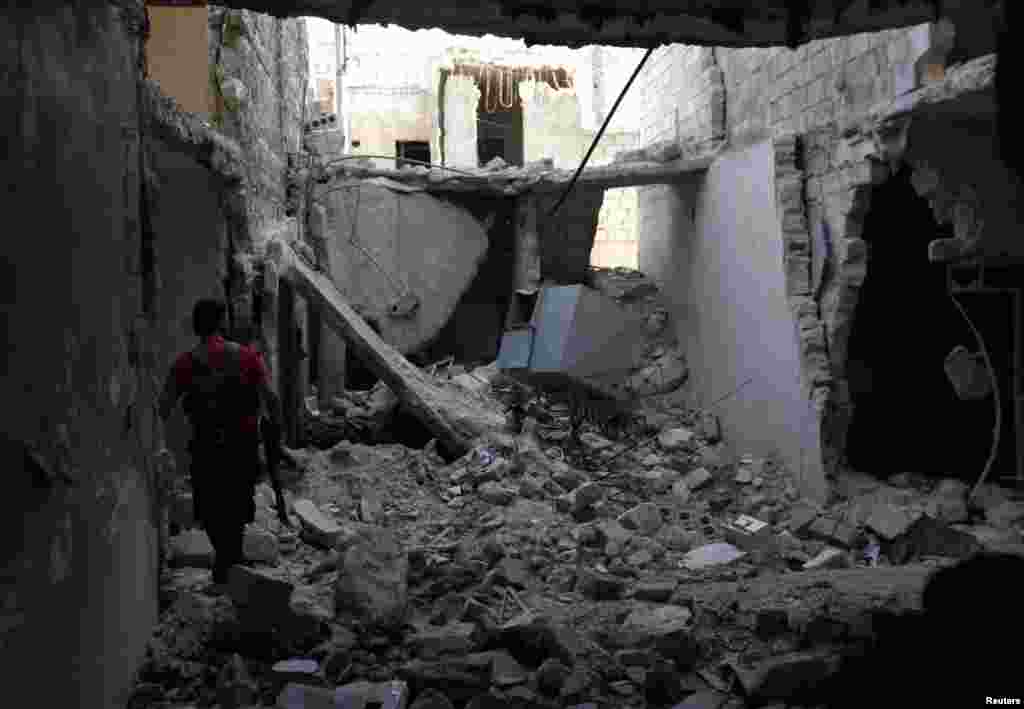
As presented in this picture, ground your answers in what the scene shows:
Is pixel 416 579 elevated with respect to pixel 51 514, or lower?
lower

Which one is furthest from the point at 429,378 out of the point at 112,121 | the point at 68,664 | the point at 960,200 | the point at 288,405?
the point at 68,664

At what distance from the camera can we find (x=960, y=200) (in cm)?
623

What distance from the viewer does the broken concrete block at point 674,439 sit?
8.37 meters

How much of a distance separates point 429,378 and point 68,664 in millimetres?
5541

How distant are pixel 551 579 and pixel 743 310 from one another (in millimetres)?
4139

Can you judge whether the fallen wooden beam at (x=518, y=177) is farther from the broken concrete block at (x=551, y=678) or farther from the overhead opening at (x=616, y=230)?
the overhead opening at (x=616, y=230)

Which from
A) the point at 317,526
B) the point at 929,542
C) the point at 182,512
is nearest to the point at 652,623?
the point at 317,526

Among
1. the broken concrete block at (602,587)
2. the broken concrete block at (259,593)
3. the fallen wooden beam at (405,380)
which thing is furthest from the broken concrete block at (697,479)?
the broken concrete block at (259,593)

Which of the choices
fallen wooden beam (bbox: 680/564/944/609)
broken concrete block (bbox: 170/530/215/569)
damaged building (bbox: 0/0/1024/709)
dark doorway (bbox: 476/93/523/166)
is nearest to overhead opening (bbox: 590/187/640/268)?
dark doorway (bbox: 476/93/523/166)

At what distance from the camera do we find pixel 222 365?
3.73 m

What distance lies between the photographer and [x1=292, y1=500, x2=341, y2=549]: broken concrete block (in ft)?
16.8

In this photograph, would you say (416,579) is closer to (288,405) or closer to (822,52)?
(288,405)

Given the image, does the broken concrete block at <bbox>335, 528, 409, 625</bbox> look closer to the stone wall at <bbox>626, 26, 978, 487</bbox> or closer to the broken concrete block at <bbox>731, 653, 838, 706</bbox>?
the broken concrete block at <bbox>731, 653, 838, 706</bbox>

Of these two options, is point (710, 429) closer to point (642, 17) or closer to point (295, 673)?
point (642, 17)
